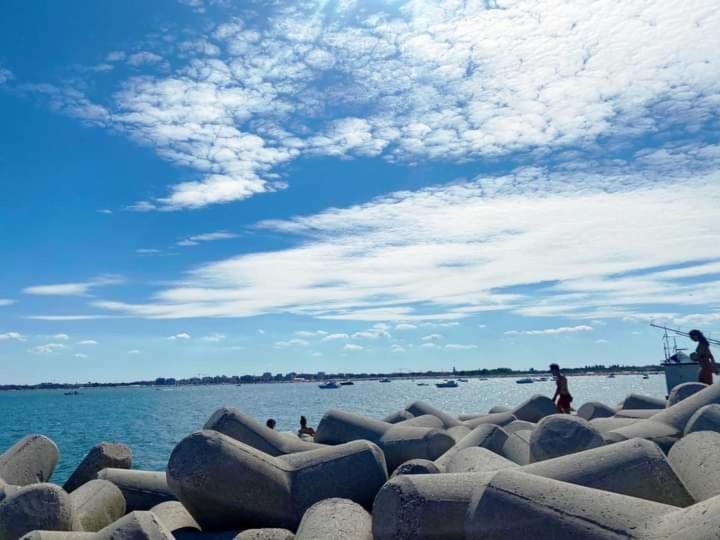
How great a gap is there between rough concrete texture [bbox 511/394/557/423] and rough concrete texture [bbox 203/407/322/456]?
18.0 ft

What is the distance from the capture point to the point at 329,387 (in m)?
144

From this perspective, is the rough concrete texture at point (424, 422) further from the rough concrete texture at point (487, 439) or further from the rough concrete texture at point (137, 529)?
the rough concrete texture at point (137, 529)

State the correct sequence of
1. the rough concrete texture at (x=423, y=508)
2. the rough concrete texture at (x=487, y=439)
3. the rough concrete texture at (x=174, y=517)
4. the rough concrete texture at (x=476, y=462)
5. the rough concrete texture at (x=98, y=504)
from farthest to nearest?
the rough concrete texture at (x=487, y=439)
the rough concrete texture at (x=98, y=504)
the rough concrete texture at (x=174, y=517)
the rough concrete texture at (x=476, y=462)
the rough concrete texture at (x=423, y=508)

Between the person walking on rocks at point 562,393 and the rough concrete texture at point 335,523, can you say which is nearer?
the rough concrete texture at point 335,523

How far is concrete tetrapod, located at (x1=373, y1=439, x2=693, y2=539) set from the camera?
15.0 feet

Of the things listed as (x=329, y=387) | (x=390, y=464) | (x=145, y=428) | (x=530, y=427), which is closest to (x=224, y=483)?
(x=390, y=464)

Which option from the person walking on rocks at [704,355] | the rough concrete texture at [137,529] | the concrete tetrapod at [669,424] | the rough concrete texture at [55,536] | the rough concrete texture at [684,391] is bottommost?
the rough concrete texture at [55,536]

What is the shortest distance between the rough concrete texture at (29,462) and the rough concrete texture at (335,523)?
504 cm

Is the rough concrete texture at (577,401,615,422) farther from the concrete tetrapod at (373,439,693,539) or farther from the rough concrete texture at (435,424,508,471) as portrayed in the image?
the concrete tetrapod at (373,439,693,539)

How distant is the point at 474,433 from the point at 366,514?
10.3ft

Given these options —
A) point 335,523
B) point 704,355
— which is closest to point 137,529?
point 335,523

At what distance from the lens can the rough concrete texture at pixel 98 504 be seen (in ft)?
22.1

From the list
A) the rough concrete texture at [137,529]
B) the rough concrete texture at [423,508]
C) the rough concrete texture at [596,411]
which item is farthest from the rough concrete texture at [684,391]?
the rough concrete texture at [137,529]

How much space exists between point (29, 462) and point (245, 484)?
4398 millimetres
